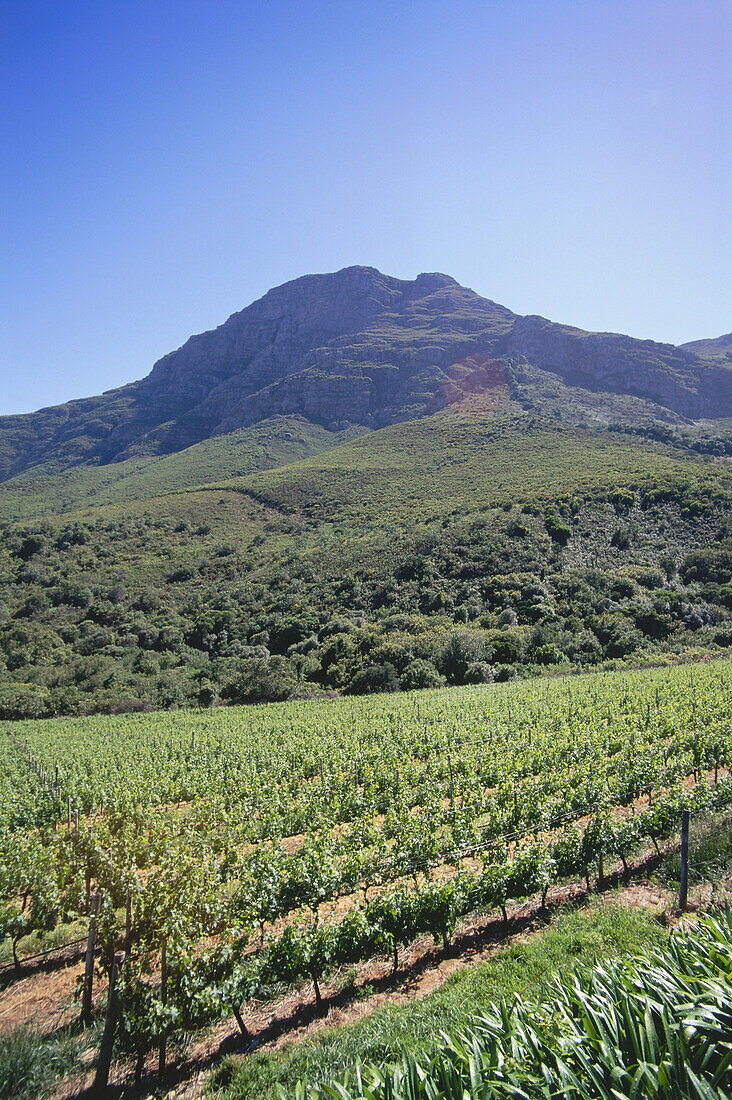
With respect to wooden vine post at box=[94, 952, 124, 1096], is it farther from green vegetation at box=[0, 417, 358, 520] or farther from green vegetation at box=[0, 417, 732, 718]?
green vegetation at box=[0, 417, 358, 520]

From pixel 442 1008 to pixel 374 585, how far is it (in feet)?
139

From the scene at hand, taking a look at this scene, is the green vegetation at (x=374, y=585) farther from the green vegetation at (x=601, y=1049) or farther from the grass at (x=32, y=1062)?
the green vegetation at (x=601, y=1049)

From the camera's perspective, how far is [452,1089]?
7.69ft

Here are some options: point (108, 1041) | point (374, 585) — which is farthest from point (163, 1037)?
point (374, 585)

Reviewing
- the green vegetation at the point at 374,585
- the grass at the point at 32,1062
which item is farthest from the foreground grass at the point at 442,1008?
the green vegetation at the point at 374,585

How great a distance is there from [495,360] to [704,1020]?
121 meters

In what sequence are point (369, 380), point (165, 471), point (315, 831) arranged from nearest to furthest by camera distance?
1. point (315, 831)
2. point (165, 471)
3. point (369, 380)

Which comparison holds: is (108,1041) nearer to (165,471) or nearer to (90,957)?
(90,957)

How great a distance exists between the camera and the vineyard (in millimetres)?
6062

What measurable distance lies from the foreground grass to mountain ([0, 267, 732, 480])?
90.2 meters

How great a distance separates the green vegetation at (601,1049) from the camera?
84.1 inches

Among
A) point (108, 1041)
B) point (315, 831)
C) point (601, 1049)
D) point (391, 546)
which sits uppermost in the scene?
point (601, 1049)

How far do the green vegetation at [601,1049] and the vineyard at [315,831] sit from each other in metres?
3.80

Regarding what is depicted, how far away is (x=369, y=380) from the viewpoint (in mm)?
118500
